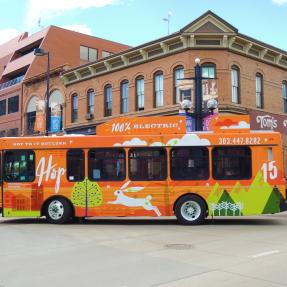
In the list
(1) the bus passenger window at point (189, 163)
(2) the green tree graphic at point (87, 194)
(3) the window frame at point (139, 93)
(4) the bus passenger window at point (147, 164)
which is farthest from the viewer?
(3) the window frame at point (139, 93)

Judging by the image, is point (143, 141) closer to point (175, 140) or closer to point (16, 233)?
point (175, 140)

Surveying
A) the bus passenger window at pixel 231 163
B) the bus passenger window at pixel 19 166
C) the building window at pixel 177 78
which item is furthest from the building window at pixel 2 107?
the bus passenger window at pixel 231 163

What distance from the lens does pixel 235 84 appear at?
87.3ft

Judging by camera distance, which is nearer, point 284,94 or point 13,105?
point 284,94

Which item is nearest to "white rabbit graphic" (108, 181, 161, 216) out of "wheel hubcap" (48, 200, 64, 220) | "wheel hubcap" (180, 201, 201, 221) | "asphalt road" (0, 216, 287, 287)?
"asphalt road" (0, 216, 287, 287)

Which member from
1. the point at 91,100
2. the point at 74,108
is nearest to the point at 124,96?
the point at 91,100

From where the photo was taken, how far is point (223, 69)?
25.9 metres

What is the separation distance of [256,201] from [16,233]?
6.98 metres

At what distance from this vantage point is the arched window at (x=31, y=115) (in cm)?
4181

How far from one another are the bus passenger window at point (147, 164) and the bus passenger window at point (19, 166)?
3.21 metres

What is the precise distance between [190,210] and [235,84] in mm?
14363

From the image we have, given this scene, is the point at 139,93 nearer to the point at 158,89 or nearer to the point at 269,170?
the point at 158,89

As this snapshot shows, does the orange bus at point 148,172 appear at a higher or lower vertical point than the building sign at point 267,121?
lower

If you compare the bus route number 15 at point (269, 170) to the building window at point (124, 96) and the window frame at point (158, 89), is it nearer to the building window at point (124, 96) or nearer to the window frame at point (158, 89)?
the window frame at point (158, 89)
